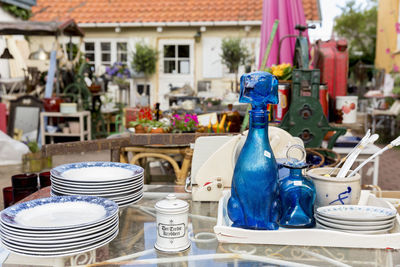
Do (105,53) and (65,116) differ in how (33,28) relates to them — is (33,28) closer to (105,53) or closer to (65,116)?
(65,116)

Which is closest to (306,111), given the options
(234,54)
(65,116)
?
(65,116)

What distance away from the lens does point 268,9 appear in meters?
3.92

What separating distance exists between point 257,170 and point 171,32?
10.5 meters

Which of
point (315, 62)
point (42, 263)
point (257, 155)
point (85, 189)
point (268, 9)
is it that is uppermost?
point (268, 9)

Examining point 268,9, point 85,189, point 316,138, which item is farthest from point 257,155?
point 268,9

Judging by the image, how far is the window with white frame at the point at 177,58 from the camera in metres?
11.3

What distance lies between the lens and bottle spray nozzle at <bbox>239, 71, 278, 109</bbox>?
111 cm

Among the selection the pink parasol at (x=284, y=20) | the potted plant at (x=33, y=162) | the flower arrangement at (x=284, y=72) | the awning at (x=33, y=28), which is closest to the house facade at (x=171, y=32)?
the awning at (x=33, y=28)

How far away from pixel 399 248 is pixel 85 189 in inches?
35.3

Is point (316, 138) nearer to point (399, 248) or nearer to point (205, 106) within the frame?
point (399, 248)

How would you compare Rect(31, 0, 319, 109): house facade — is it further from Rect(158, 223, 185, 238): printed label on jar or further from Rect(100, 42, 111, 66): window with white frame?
Rect(158, 223, 185, 238): printed label on jar

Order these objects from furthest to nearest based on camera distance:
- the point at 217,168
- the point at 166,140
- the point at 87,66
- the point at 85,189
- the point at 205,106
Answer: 1. the point at 87,66
2. the point at 205,106
3. the point at 166,140
4. the point at 217,168
5. the point at 85,189

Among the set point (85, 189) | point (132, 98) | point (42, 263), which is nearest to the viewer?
point (42, 263)

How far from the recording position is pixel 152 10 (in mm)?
11438
